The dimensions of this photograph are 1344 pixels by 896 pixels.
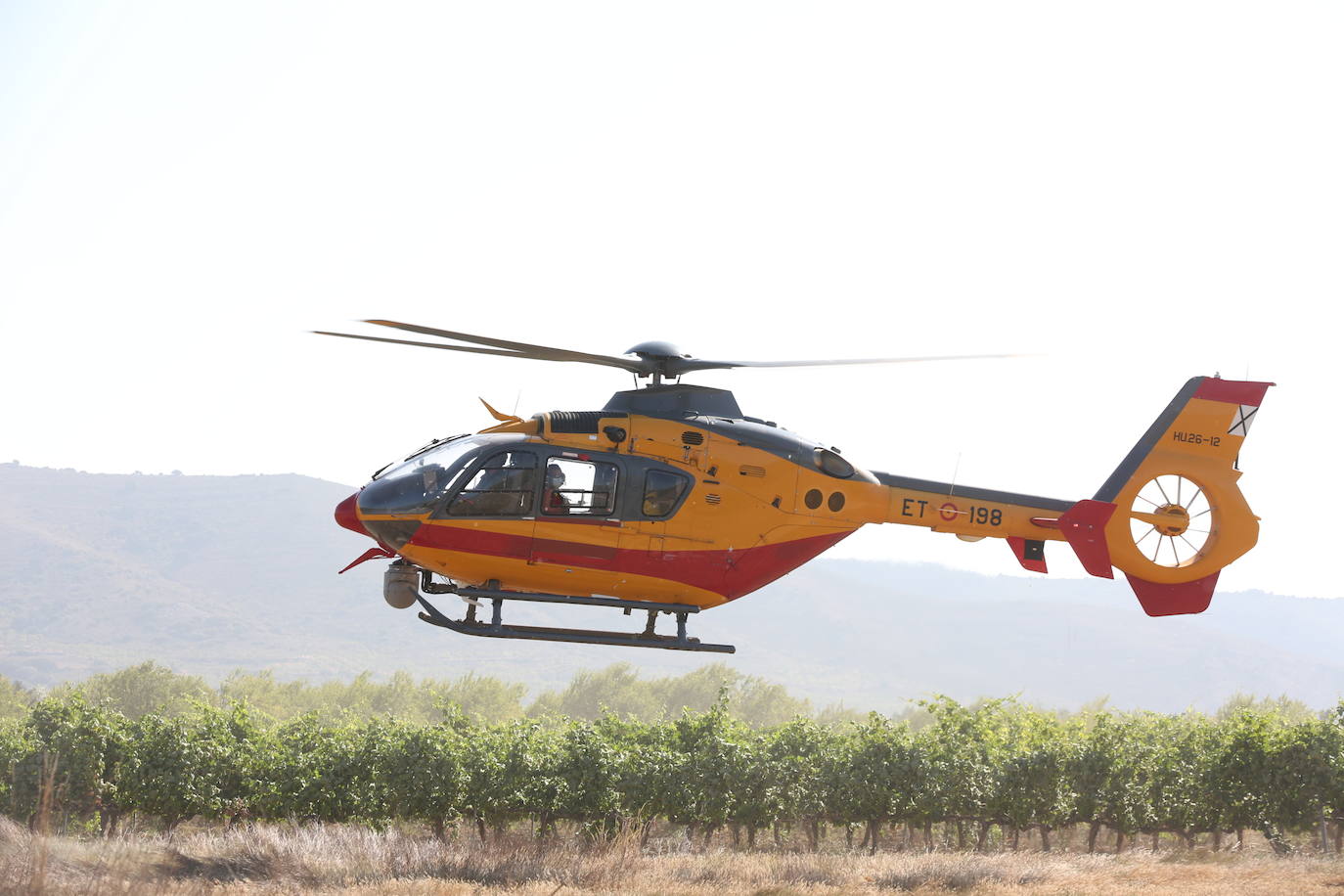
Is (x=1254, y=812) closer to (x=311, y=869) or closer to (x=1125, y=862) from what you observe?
(x=1125, y=862)

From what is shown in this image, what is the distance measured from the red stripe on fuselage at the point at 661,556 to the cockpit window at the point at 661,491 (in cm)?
62

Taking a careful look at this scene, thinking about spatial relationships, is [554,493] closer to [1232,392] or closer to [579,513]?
[579,513]

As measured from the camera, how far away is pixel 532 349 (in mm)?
15398

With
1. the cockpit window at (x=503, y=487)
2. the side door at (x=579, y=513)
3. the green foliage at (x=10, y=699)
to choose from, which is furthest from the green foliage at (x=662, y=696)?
the cockpit window at (x=503, y=487)

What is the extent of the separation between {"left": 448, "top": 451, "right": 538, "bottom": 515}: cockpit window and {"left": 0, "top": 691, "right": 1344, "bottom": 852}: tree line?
16.1 metres

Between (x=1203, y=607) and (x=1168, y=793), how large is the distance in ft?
61.1

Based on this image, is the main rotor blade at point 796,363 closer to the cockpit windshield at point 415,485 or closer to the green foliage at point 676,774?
the cockpit windshield at point 415,485

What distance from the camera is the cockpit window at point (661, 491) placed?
1571 cm

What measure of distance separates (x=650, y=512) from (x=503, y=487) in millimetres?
2154

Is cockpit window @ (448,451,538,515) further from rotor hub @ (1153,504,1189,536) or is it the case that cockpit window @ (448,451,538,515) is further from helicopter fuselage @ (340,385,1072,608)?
rotor hub @ (1153,504,1189,536)

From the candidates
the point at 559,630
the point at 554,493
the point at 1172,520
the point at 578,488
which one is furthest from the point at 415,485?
the point at 1172,520

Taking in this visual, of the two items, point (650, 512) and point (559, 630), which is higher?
point (650, 512)

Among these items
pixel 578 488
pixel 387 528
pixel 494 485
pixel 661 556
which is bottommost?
pixel 387 528

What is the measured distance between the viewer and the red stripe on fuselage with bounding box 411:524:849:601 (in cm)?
1499
